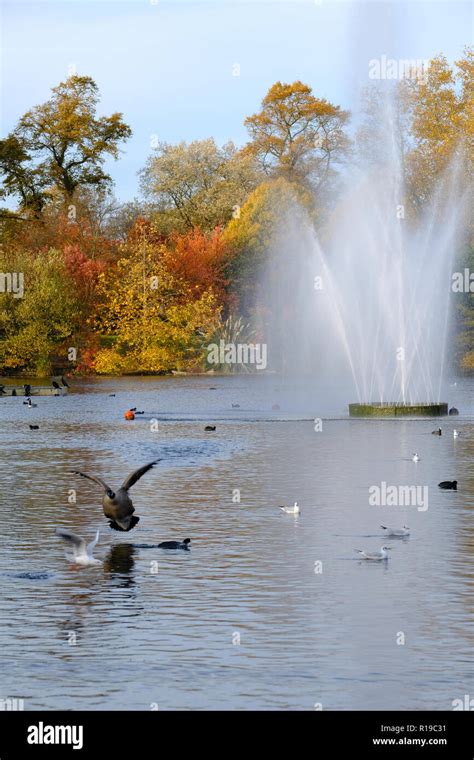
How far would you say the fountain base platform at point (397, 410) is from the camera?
46.4 m

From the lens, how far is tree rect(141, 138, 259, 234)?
120812mm

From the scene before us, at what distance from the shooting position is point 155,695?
12.3m

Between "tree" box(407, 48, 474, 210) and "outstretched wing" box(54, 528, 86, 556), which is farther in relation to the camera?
"tree" box(407, 48, 474, 210)

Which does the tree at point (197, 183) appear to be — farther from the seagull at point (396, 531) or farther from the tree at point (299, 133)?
the seagull at point (396, 531)

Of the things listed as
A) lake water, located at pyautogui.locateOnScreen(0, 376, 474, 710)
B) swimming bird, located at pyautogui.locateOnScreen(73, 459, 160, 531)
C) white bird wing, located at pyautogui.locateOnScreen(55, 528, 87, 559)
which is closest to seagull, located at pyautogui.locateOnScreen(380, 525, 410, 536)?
lake water, located at pyautogui.locateOnScreen(0, 376, 474, 710)

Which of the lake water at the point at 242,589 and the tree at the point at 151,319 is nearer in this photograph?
the lake water at the point at 242,589

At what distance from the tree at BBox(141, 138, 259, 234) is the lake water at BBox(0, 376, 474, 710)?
87821 millimetres

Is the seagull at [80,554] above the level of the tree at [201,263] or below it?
below

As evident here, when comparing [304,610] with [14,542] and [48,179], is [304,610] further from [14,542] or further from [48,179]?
[48,179]

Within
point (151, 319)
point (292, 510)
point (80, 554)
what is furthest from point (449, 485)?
point (151, 319)

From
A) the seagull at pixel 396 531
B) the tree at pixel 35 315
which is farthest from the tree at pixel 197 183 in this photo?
the seagull at pixel 396 531

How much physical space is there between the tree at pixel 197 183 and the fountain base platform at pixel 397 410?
73.8 metres

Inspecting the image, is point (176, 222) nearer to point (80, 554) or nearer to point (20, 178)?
point (20, 178)

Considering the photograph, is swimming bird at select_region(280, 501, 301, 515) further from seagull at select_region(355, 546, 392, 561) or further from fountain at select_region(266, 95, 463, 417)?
fountain at select_region(266, 95, 463, 417)
